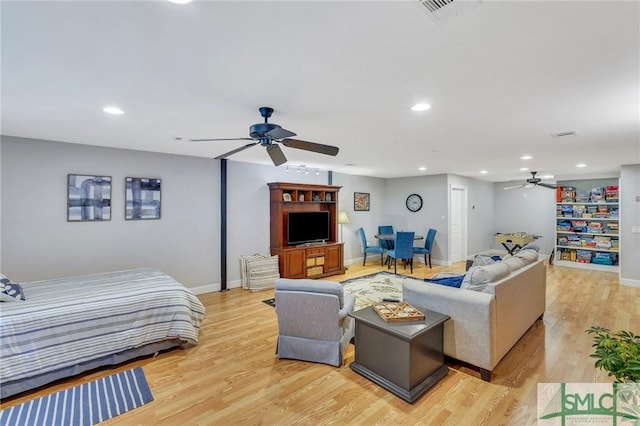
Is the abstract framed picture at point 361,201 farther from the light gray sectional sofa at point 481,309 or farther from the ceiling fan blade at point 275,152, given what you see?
the ceiling fan blade at point 275,152

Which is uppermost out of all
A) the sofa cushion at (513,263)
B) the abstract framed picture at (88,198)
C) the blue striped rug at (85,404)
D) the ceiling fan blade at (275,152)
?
the ceiling fan blade at (275,152)

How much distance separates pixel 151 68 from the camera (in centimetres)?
187

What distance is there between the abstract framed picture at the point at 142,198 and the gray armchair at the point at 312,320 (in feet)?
9.37

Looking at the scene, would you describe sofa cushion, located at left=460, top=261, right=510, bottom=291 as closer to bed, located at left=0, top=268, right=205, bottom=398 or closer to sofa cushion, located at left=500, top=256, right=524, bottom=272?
sofa cushion, located at left=500, top=256, right=524, bottom=272

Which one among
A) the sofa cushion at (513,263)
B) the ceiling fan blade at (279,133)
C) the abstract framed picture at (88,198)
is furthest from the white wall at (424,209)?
the abstract framed picture at (88,198)

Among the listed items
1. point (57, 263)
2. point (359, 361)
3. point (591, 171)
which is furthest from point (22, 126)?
point (591, 171)

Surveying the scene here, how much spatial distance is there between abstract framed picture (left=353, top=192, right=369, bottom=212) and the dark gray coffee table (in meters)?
5.11

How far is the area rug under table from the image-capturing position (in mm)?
4758

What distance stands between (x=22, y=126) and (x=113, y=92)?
6.09 ft

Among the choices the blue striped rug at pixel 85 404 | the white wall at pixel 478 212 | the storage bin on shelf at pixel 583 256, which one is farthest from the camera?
the white wall at pixel 478 212

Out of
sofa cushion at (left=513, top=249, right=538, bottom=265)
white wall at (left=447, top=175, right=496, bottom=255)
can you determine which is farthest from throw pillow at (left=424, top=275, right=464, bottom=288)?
white wall at (left=447, top=175, right=496, bottom=255)

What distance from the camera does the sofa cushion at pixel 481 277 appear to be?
2740 millimetres

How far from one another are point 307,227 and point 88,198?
366 cm

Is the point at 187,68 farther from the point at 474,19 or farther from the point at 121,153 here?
the point at 121,153
